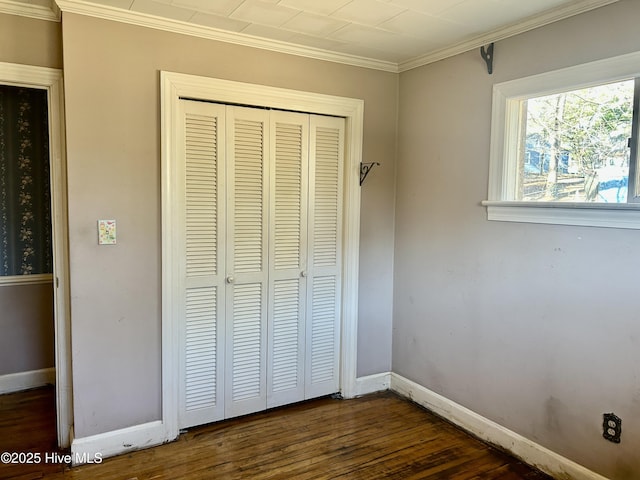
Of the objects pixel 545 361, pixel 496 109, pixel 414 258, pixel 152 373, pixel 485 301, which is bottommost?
pixel 152 373

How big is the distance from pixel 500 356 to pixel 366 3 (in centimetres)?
206

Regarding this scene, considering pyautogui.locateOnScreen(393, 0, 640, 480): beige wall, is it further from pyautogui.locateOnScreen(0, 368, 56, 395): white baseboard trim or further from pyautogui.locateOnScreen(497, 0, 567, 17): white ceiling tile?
pyautogui.locateOnScreen(0, 368, 56, 395): white baseboard trim

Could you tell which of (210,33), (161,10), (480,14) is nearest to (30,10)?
(161,10)

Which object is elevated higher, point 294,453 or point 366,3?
point 366,3

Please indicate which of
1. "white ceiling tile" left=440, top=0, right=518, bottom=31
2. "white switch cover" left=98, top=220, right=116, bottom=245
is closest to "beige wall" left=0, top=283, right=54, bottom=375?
"white switch cover" left=98, top=220, right=116, bottom=245

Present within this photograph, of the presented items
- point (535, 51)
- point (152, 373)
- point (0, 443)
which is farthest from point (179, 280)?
point (535, 51)

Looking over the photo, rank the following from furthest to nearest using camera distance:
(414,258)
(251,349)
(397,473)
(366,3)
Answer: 1. (414,258)
2. (251,349)
3. (397,473)
4. (366,3)

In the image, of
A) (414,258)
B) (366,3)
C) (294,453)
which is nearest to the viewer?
(366,3)

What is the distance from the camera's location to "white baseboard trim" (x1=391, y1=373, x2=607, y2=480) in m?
2.35

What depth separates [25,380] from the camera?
3365mm

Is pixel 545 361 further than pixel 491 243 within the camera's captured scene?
No

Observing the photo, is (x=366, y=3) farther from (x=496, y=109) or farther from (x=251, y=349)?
(x=251, y=349)

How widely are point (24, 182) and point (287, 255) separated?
2.03 metres

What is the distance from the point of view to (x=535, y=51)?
244 centimetres
